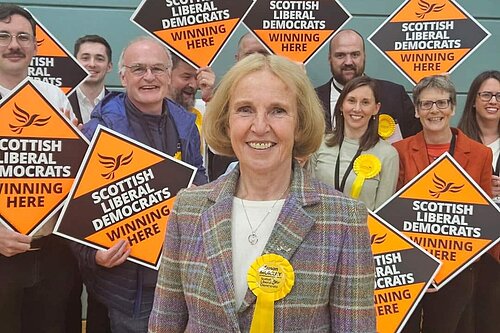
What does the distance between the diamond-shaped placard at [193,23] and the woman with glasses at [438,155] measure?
3.77 feet

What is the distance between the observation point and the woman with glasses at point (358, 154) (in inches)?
122

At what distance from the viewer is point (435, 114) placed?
10.8 feet

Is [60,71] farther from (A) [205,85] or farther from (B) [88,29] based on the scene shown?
(B) [88,29]

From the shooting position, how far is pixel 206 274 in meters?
1.53

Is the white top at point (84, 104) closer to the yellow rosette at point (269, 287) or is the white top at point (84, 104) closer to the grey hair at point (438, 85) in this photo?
the grey hair at point (438, 85)

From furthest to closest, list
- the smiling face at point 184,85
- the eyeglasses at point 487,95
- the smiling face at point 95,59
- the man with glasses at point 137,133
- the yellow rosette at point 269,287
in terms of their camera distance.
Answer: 1. the smiling face at point 95,59
2. the smiling face at point 184,85
3. the eyeglasses at point 487,95
4. the man with glasses at point 137,133
5. the yellow rosette at point 269,287

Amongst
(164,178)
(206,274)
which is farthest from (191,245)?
(164,178)

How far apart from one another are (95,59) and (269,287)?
285 centimetres

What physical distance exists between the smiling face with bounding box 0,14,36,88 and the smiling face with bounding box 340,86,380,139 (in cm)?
166

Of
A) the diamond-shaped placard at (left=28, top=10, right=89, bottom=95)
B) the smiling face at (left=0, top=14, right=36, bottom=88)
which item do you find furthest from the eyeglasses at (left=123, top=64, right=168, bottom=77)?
the diamond-shaped placard at (left=28, top=10, right=89, bottom=95)

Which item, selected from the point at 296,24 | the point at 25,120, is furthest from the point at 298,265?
the point at 296,24

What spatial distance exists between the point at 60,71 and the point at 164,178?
1172 mm

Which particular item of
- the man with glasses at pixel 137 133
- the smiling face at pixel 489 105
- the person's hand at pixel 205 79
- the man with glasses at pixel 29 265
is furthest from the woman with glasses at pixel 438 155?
the man with glasses at pixel 29 265

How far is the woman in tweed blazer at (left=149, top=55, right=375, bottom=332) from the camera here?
149 centimetres
